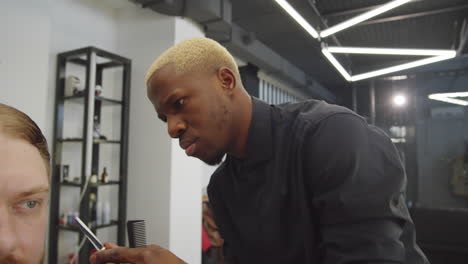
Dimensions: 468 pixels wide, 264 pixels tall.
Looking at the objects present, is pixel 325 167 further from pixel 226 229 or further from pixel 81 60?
pixel 81 60

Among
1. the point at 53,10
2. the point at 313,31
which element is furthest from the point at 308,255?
the point at 53,10

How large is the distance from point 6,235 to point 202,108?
48 cm

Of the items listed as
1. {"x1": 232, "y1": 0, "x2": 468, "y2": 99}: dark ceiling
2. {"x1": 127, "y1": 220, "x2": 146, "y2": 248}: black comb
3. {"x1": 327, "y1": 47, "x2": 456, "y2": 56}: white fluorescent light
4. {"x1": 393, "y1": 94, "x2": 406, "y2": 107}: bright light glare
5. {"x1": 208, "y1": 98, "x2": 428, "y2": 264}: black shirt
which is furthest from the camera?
{"x1": 393, "y1": 94, "x2": 406, "y2": 107}: bright light glare

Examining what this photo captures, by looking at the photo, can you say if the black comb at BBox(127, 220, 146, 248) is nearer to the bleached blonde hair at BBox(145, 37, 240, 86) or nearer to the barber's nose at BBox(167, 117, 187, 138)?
the barber's nose at BBox(167, 117, 187, 138)

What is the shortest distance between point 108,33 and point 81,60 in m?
0.52

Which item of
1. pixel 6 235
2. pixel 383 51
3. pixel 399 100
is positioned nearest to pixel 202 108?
pixel 6 235

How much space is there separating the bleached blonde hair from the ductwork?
1.86m

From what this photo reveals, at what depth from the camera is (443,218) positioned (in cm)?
189

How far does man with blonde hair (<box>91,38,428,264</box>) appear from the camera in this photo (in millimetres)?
673

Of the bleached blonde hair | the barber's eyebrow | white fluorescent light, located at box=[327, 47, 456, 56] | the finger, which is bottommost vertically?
the finger

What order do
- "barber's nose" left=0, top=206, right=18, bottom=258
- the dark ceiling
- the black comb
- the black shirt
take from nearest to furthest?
"barber's nose" left=0, top=206, right=18, bottom=258
the black shirt
the black comb
the dark ceiling

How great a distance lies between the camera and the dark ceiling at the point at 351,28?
337cm

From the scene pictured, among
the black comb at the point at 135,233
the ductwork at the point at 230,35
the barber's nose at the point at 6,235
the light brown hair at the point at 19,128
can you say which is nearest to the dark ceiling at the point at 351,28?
the ductwork at the point at 230,35

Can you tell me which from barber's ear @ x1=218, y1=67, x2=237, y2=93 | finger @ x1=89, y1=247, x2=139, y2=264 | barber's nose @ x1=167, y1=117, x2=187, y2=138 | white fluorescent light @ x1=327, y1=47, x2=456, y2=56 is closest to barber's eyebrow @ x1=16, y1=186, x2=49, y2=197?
finger @ x1=89, y1=247, x2=139, y2=264
